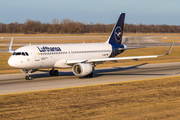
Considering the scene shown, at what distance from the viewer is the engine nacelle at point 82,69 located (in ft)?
101

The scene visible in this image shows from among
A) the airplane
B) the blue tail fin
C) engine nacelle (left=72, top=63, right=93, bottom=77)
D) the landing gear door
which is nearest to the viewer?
the airplane

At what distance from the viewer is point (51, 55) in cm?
3172

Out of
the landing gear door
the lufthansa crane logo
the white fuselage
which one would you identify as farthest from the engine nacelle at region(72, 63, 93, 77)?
the lufthansa crane logo

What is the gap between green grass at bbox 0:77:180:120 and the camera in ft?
56.1

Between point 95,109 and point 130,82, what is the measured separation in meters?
11.9

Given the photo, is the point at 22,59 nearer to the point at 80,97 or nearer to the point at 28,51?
the point at 28,51

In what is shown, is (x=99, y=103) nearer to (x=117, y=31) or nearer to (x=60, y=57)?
(x=60, y=57)

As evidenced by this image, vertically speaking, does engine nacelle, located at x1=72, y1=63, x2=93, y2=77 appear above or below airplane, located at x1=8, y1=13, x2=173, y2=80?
below

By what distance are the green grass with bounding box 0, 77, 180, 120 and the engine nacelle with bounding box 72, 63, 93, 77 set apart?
13.1 ft

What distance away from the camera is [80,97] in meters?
22.2

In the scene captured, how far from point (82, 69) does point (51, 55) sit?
13.9 ft

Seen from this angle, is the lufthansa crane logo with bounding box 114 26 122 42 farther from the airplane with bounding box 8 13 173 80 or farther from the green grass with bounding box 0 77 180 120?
the green grass with bounding box 0 77 180 120

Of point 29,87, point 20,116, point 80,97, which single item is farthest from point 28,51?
point 20,116

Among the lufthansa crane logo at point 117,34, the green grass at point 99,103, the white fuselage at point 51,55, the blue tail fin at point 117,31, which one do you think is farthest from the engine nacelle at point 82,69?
the lufthansa crane logo at point 117,34
